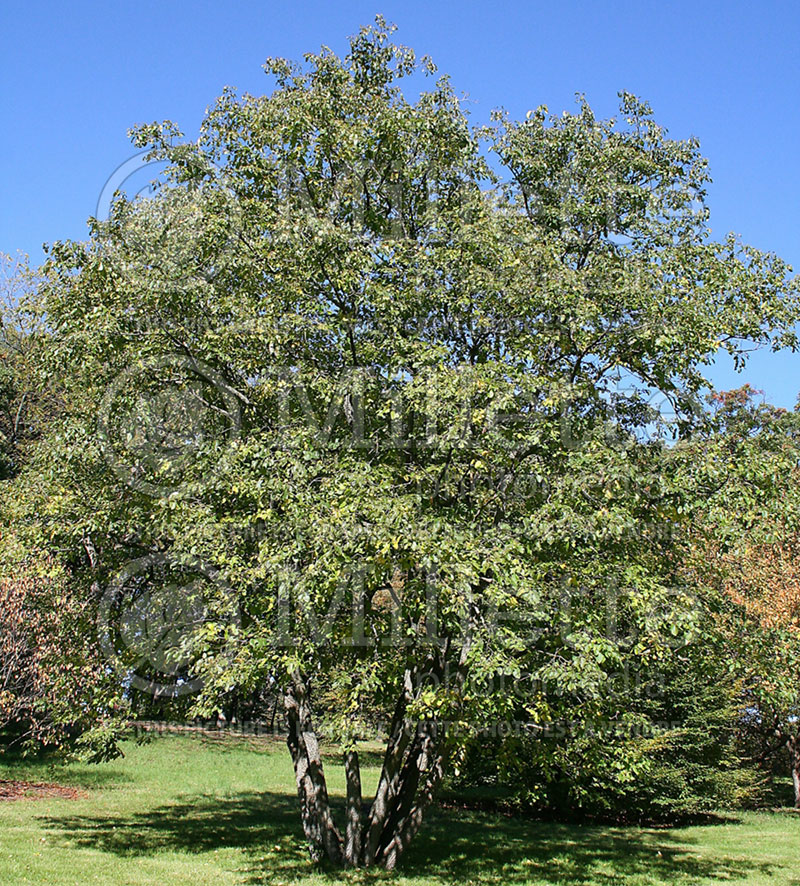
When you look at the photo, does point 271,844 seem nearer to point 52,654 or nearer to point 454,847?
point 454,847

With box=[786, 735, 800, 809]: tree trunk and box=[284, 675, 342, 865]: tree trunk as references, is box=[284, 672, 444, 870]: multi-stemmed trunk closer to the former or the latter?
box=[284, 675, 342, 865]: tree trunk

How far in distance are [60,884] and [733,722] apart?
17.1 meters

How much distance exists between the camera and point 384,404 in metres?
10.2

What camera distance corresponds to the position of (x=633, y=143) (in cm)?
1192

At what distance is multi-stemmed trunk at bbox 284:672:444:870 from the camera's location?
12039mm

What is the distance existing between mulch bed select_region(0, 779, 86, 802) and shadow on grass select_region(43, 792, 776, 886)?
259 centimetres

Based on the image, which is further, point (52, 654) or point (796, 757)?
point (796, 757)

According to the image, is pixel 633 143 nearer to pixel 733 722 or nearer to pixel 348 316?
pixel 348 316

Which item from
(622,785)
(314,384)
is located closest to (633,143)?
(314,384)

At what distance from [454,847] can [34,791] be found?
10.5 m

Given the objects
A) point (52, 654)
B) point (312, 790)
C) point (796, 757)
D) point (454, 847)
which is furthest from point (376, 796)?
point (796, 757)

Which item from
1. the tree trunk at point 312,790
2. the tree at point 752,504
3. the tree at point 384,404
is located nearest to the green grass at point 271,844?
the tree trunk at point 312,790

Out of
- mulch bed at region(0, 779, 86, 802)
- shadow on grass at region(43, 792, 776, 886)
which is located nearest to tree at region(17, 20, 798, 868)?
shadow on grass at region(43, 792, 776, 886)

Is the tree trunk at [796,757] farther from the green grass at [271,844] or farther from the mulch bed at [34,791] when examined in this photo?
the mulch bed at [34,791]
